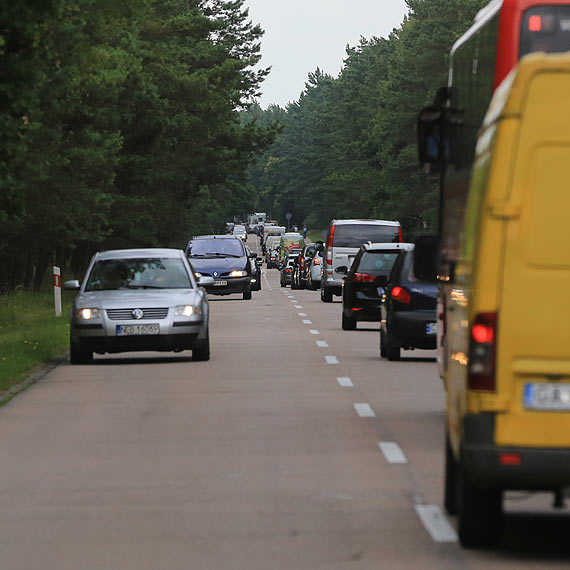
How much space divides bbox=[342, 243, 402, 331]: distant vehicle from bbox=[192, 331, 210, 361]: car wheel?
692 cm

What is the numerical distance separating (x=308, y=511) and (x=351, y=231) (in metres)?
35.1

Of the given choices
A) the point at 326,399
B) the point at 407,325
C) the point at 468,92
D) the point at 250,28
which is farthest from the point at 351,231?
the point at 250,28

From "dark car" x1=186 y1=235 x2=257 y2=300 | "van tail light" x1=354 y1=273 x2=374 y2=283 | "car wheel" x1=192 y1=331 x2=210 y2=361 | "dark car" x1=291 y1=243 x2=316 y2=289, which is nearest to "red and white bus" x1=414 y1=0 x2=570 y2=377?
"car wheel" x1=192 y1=331 x2=210 y2=361

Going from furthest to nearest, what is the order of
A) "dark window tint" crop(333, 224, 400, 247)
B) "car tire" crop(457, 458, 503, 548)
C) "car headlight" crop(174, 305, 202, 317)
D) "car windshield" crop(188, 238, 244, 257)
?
"car windshield" crop(188, 238, 244, 257), "dark window tint" crop(333, 224, 400, 247), "car headlight" crop(174, 305, 202, 317), "car tire" crop(457, 458, 503, 548)

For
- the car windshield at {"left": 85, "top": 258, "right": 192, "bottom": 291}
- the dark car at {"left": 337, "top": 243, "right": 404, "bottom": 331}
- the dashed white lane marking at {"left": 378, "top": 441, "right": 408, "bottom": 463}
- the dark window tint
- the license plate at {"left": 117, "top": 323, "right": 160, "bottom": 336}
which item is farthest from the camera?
the dark window tint

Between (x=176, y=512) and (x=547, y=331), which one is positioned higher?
(x=547, y=331)

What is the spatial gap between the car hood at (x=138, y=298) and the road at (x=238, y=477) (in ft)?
4.88

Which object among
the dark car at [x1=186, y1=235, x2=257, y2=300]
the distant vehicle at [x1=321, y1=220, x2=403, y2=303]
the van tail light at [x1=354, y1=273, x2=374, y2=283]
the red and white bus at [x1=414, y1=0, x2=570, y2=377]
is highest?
the red and white bus at [x1=414, y1=0, x2=570, y2=377]

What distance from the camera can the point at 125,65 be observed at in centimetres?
4903

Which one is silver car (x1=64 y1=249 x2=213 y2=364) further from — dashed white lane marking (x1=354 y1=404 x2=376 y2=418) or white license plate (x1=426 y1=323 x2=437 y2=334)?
dashed white lane marking (x1=354 y1=404 x2=376 y2=418)

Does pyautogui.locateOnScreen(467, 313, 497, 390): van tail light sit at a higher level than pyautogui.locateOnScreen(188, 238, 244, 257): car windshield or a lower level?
higher

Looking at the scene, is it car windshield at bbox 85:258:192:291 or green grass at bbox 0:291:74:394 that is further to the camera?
car windshield at bbox 85:258:192:291

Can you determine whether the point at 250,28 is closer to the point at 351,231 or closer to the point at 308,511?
the point at 351,231

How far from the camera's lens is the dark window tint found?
145ft
